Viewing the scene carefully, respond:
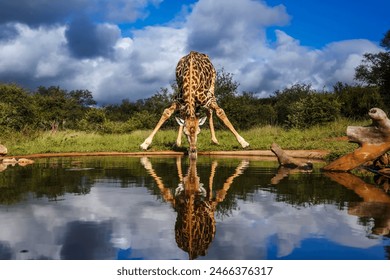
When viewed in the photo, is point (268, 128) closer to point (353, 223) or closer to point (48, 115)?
point (353, 223)

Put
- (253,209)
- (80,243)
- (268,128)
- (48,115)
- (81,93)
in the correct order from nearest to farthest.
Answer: (80,243) → (253,209) → (268,128) → (48,115) → (81,93)

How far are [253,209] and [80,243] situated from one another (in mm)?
2376

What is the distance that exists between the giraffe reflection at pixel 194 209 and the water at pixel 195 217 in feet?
0.04

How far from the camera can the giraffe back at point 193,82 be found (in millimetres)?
14818

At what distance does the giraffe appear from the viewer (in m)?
13.9

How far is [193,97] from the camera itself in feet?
49.2

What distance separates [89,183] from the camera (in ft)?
26.5

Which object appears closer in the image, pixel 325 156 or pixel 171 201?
pixel 171 201

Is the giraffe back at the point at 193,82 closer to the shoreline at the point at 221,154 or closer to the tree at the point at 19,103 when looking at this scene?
the shoreline at the point at 221,154

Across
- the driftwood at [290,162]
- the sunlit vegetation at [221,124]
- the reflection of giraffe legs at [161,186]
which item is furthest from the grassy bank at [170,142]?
the reflection of giraffe legs at [161,186]

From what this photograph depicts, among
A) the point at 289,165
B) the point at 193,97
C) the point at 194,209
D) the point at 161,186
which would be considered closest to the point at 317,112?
the point at 193,97

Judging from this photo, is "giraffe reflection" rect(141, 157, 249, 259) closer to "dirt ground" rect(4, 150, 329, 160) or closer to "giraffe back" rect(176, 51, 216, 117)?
"dirt ground" rect(4, 150, 329, 160)

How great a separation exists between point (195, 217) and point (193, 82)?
11.0 metres
